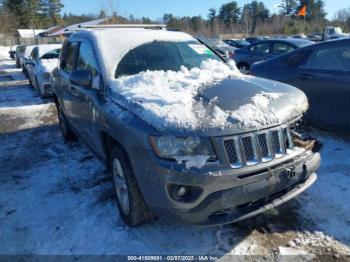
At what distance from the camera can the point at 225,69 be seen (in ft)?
13.5

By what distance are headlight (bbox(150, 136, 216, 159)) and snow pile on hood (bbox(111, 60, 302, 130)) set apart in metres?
0.10

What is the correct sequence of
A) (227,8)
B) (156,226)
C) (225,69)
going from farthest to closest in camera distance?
1. (227,8)
2. (225,69)
3. (156,226)

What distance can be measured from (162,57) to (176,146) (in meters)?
1.75

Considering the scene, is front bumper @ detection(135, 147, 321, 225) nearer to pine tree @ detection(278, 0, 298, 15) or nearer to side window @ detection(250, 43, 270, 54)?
side window @ detection(250, 43, 270, 54)

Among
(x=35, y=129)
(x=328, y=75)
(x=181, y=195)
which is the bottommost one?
(x=35, y=129)

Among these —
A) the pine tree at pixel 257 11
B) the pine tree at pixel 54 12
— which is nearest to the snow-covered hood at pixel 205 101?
the pine tree at pixel 257 11

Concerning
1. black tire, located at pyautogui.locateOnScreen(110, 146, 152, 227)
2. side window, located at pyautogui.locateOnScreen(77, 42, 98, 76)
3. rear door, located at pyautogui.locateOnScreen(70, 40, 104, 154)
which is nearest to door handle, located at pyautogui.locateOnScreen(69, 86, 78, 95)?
rear door, located at pyautogui.locateOnScreen(70, 40, 104, 154)

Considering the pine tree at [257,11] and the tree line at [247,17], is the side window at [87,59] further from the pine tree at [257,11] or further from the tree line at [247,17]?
the pine tree at [257,11]

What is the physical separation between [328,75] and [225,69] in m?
1.83

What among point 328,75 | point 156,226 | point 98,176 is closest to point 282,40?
point 328,75

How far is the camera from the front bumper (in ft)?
8.51

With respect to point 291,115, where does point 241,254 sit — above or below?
below

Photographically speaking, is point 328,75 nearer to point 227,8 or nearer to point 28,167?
point 28,167

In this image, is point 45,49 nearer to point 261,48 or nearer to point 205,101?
point 261,48
